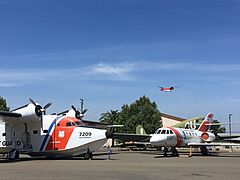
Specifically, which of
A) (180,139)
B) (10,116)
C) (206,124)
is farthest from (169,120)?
(10,116)

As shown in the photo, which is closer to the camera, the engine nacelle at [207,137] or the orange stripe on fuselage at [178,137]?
the orange stripe on fuselage at [178,137]

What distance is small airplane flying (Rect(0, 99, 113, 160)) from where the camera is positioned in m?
24.8

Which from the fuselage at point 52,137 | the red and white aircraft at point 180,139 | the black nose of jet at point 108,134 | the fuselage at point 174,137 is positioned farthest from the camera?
the red and white aircraft at point 180,139

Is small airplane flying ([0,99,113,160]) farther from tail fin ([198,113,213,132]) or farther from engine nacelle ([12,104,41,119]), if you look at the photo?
tail fin ([198,113,213,132])

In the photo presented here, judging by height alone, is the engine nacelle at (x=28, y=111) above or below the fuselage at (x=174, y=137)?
above

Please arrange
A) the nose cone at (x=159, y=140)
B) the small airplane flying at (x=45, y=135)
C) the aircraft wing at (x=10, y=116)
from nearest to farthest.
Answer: the aircraft wing at (x=10, y=116) < the small airplane flying at (x=45, y=135) < the nose cone at (x=159, y=140)

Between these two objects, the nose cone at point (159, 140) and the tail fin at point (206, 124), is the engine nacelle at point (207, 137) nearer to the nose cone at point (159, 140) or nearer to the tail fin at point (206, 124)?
the tail fin at point (206, 124)

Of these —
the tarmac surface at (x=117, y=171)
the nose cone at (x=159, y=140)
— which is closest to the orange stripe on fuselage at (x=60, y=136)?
the tarmac surface at (x=117, y=171)

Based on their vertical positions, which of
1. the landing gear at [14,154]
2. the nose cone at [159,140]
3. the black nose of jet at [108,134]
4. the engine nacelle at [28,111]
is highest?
the engine nacelle at [28,111]

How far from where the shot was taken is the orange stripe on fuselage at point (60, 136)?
83.7 feet

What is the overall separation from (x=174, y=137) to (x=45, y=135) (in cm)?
1319

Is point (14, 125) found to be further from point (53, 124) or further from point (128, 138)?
point (128, 138)

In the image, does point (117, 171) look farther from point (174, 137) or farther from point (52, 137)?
point (174, 137)

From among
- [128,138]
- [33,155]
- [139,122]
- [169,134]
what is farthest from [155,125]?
[33,155]
